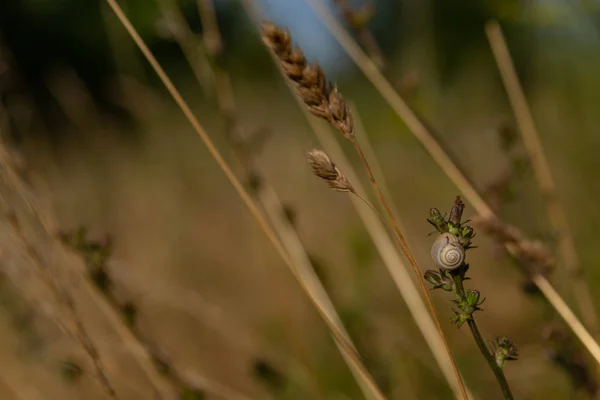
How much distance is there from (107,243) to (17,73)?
1.00 metres

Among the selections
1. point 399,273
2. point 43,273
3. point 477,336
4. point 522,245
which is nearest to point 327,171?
point 477,336

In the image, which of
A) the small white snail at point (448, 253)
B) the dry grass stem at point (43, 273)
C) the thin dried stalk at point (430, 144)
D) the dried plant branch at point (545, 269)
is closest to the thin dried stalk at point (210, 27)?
the thin dried stalk at point (430, 144)

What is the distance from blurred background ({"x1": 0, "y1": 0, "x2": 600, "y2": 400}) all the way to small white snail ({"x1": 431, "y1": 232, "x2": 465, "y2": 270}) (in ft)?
0.72

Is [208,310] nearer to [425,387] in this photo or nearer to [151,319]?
[425,387]

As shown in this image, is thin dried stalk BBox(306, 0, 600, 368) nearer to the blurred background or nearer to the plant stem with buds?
the blurred background

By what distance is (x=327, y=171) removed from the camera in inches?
21.2

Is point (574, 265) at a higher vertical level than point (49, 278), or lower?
lower

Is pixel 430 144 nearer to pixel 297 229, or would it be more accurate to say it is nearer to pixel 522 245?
pixel 522 245

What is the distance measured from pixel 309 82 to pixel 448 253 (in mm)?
185

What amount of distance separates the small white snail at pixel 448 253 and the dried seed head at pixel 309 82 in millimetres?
115

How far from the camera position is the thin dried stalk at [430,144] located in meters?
0.77

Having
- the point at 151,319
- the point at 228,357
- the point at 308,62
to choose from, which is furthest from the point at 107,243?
the point at 151,319

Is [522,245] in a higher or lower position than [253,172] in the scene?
lower

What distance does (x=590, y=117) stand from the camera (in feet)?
7.11
